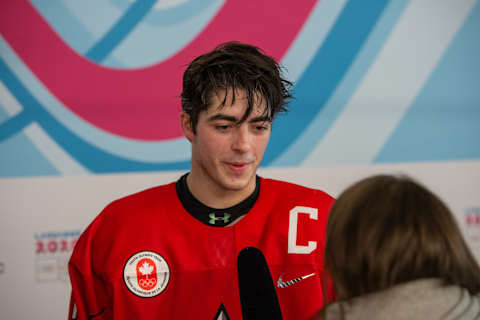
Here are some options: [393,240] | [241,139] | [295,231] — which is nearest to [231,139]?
[241,139]

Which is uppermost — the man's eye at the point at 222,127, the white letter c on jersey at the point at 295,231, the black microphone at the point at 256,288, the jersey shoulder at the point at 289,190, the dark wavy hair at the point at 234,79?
the dark wavy hair at the point at 234,79

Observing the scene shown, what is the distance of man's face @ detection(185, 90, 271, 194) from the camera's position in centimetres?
103

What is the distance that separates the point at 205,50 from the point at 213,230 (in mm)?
760

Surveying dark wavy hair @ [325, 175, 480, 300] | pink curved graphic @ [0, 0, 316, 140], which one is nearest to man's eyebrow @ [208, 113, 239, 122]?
dark wavy hair @ [325, 175, 480, 300]

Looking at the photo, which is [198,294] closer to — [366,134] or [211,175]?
[211,175]

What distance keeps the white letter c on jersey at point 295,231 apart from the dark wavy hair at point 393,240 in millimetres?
388

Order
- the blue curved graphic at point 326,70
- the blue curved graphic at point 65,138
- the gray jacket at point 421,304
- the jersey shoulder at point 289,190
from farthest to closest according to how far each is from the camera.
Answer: the blue curved graphic at point 326,70 → the blue curved graphic at point 65,138 → the jersey shoulder at point 289,190 → the gray jacket at point 421,304

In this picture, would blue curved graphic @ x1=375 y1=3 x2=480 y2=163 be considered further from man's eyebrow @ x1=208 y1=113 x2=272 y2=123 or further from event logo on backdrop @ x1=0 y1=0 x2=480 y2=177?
man's eyebrow @ x1=208 y1=113 x2=272 y2=123

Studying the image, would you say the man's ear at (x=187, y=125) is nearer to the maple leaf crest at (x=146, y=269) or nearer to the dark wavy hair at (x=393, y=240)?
the maple leaf crest at (x=146, y=269)

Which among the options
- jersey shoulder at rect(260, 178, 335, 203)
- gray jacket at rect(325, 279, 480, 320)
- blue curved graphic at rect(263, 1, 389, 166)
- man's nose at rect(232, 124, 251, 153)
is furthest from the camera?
blue curved graphic at rect(263, 1, 389, 166)

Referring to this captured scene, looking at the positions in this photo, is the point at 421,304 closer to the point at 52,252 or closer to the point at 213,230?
the point at 213,230

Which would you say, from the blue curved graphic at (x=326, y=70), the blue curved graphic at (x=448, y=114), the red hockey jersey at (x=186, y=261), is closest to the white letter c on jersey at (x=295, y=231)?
the red hockey jersey at (x=186, y=261)

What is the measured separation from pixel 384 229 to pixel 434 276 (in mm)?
86

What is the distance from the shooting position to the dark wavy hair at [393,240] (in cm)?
64
